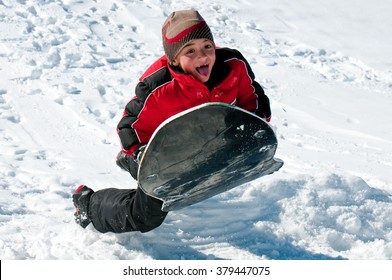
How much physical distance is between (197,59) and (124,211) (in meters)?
0.90

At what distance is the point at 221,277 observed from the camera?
301 centimetres

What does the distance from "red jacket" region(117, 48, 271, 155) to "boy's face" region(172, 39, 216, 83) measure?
42 mm

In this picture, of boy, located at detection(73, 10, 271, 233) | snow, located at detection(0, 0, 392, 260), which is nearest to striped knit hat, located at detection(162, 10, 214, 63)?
boy, located at detection(73, 10, 271, 233)

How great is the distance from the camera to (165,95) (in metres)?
3.05

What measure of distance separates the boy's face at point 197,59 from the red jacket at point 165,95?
0.14ft

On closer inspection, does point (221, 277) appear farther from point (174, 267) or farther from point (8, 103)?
point (8, 103)

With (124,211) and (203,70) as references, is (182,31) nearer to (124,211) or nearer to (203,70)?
(203,70)

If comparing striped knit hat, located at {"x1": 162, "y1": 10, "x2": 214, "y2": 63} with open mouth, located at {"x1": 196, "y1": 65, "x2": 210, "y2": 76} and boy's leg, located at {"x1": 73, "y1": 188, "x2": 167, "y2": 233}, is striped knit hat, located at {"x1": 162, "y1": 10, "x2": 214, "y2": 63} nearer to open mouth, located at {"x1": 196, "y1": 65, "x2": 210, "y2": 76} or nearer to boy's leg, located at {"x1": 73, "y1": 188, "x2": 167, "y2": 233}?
open mouth, located at {"x1": 196, "y1": 65, "x2": 210, "y2": 76}

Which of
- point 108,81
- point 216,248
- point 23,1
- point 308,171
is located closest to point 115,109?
point 108,81

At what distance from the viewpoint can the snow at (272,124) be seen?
338 centimetres

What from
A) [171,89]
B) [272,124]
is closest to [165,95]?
[171,89]

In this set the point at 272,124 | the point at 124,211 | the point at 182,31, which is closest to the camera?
the point at 182,31

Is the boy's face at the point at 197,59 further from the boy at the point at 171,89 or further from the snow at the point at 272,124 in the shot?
the snow at the point at 272,124

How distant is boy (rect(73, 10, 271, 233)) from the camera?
3031 mm
